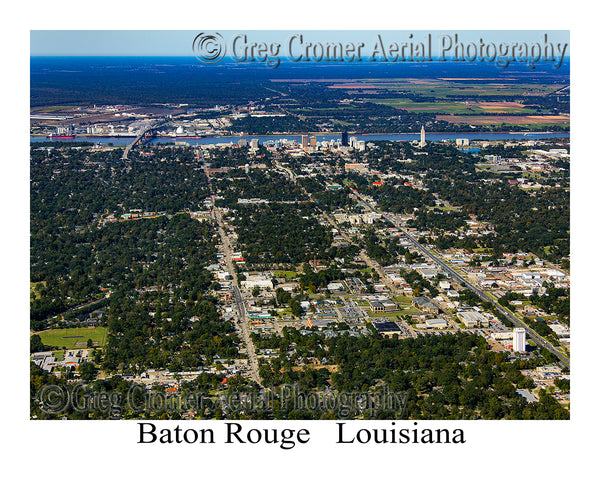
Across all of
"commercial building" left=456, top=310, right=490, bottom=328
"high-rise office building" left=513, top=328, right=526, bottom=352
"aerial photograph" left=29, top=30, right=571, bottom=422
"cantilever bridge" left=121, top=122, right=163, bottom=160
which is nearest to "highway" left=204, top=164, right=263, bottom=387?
"aerial photograph" left=29, top=30, right=571, bottom=422

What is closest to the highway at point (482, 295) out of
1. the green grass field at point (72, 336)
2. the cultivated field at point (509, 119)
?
the green grass field at point (72, 336)

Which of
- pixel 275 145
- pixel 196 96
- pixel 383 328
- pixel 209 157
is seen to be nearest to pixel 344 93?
pixel 196 96

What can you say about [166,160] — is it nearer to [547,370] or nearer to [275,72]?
[547,370]

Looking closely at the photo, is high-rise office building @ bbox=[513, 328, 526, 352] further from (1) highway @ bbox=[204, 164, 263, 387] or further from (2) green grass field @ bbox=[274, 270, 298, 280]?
(2) green grass field @ bbox=[274, 270, 298, 280]

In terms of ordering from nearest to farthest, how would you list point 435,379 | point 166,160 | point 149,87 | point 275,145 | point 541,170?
point 435,379
point 541,170
point 166,160
point 275,145
point 149,87

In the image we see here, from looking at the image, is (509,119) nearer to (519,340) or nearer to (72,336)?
(519,340)

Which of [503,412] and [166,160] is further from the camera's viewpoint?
[166,160]

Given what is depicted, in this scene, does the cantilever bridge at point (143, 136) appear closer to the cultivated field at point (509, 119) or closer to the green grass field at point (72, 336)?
the cultivated field at point (509, 119)
